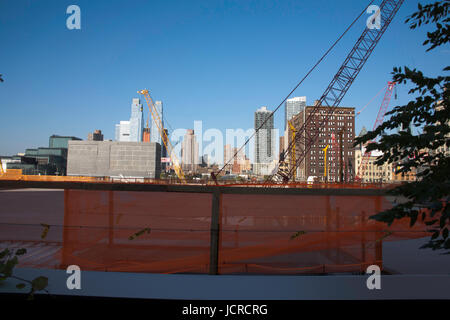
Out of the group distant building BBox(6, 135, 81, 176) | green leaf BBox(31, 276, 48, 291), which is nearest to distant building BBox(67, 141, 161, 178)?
distant building BBox(6, 135, 81, 176)

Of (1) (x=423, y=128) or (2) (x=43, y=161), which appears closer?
(1) (x=423, y=128)

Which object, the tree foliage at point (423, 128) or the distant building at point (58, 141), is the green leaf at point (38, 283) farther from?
the distant building at point (58, 141)

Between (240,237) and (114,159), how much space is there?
111 m

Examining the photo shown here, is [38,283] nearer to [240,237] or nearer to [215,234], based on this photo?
[215,234]

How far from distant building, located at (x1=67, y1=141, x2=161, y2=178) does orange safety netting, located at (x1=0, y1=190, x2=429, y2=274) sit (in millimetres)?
103097

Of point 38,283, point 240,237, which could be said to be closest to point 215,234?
point 240,237

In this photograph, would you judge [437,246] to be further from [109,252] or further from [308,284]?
[109,252]

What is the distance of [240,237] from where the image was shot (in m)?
5.92

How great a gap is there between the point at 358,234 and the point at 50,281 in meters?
5.38

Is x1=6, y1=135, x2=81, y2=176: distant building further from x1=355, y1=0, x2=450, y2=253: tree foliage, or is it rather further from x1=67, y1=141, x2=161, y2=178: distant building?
x1=355, y1=0, x2=450, y2=253: tree foliage

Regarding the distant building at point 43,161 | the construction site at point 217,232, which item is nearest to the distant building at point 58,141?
the distant building at point 43,161

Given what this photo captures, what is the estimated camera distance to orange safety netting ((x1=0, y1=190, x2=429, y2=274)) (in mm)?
5832
